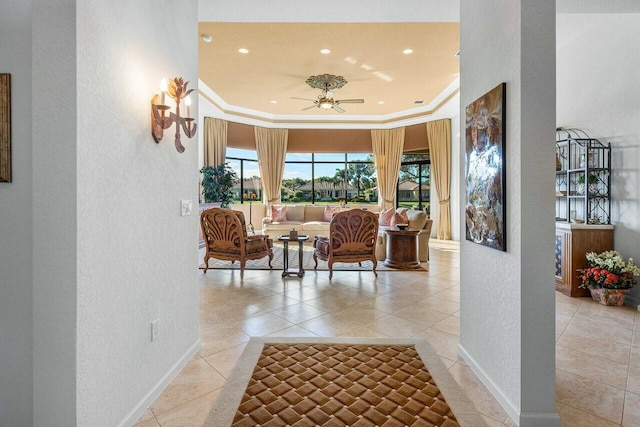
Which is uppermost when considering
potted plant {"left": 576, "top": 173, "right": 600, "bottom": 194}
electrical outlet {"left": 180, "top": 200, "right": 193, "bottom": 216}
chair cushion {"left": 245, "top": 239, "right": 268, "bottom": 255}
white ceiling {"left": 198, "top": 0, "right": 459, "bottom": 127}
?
white ceiling {"left": 198, "top": 0, "right": 459, "bottom": 127}

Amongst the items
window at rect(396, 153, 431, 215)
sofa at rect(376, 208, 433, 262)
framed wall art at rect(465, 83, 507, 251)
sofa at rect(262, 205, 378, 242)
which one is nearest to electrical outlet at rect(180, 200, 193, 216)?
framed wall art at rect(465, 83, 507, 251)

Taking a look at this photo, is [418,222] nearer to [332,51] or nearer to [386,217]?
[386,217]

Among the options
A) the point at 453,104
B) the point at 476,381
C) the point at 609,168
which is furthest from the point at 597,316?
the point at 453,104

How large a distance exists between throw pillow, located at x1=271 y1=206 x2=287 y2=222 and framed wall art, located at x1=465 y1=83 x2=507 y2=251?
6895 mm

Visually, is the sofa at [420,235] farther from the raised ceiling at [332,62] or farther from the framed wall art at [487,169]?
the framed wall art at [487,169]

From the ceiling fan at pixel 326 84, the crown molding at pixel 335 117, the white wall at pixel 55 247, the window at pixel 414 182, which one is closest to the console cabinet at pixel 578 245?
the crown molding at pixel 335 117

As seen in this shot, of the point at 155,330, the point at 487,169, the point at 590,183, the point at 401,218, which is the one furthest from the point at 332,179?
the point at 155,330

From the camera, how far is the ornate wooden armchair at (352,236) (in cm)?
498

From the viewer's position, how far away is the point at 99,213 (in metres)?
1.56

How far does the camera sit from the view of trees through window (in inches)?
390

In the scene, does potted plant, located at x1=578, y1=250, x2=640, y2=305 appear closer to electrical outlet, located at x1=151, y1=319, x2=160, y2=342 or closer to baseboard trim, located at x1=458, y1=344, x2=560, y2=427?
baseboard trim, located at x1=458, y1=344, x2=560, y2=427

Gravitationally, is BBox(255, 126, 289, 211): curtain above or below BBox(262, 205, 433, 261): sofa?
above

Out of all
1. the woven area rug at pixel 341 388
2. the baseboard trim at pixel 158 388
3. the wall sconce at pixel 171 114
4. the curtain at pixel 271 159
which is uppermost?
the curtain at pixel 271 159

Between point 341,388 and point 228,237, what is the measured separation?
3430mm
